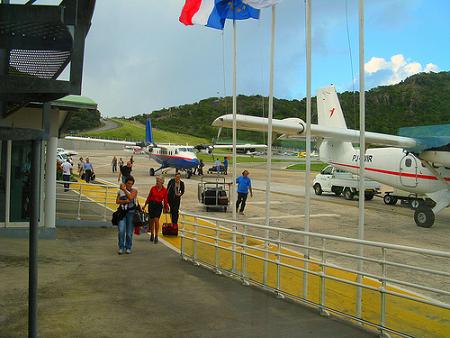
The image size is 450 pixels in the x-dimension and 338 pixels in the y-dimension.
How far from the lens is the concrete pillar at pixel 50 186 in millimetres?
10945

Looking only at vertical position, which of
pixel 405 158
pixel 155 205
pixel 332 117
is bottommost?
pixel 155 205

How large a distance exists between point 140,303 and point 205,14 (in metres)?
5.49

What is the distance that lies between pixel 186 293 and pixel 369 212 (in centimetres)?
1449

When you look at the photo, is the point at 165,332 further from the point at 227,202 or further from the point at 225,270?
the point at 227,202

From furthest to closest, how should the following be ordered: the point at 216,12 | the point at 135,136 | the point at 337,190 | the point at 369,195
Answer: the point at 135,136 < the point at 337,190 < the point at 369,195 < the point at 216,12

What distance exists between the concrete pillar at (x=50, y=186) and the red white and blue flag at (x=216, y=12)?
449 centimetres

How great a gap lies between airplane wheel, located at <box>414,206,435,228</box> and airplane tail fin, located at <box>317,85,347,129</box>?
7.31m

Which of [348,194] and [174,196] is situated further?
[348,194]

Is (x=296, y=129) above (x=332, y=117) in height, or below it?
below

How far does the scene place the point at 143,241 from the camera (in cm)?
1133

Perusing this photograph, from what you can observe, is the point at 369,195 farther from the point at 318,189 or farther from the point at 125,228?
the point at 125,228

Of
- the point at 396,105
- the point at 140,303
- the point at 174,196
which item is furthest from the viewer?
the point at 396,105

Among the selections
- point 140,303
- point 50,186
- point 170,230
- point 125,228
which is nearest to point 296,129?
point 170,230

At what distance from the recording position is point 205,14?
9.01 m
